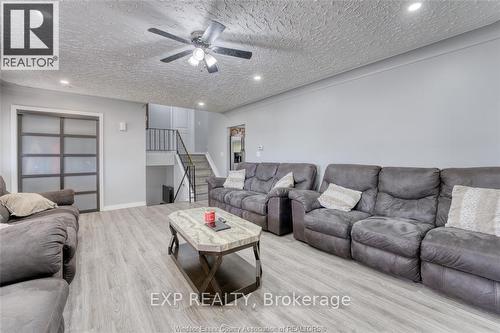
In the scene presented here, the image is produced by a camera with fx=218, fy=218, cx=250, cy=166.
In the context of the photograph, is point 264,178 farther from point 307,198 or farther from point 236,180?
point 307,198

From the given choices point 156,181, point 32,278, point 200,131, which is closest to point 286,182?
point 32,278

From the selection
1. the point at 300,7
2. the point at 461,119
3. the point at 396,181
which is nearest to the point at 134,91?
the point at 300,7

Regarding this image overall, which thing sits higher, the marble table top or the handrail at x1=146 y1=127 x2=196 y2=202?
the handrail at x1=146 y1=127 x2=196 y2=202

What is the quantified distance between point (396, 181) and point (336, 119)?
143 centimetres

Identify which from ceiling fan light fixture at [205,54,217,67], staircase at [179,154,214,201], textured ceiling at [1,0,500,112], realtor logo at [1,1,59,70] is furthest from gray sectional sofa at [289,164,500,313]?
staircase at [179,154,214,201]

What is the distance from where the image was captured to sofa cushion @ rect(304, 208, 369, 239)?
8.22 ft

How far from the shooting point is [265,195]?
3.97m

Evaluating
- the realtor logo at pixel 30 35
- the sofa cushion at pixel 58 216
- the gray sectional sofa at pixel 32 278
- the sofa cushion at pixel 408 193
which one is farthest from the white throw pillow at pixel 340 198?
the realtor logo at pixel 30 35

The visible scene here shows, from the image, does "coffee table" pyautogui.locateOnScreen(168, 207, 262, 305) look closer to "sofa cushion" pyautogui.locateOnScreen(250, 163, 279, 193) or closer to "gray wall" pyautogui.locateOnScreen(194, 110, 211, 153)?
"sofa cushion" pyautogui.locateOnScreen(250, 163, 279, 193)

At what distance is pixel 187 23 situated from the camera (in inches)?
85.4

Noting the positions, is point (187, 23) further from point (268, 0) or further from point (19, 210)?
point (19, 210)

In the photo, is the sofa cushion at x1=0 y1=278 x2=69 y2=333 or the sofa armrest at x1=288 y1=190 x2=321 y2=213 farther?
the sofa armrest at x1=288 y1=190 x2=321 y2=213

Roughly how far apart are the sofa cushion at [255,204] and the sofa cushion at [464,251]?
2056 millimetres

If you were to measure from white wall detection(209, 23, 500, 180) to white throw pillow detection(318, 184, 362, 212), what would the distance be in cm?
67
